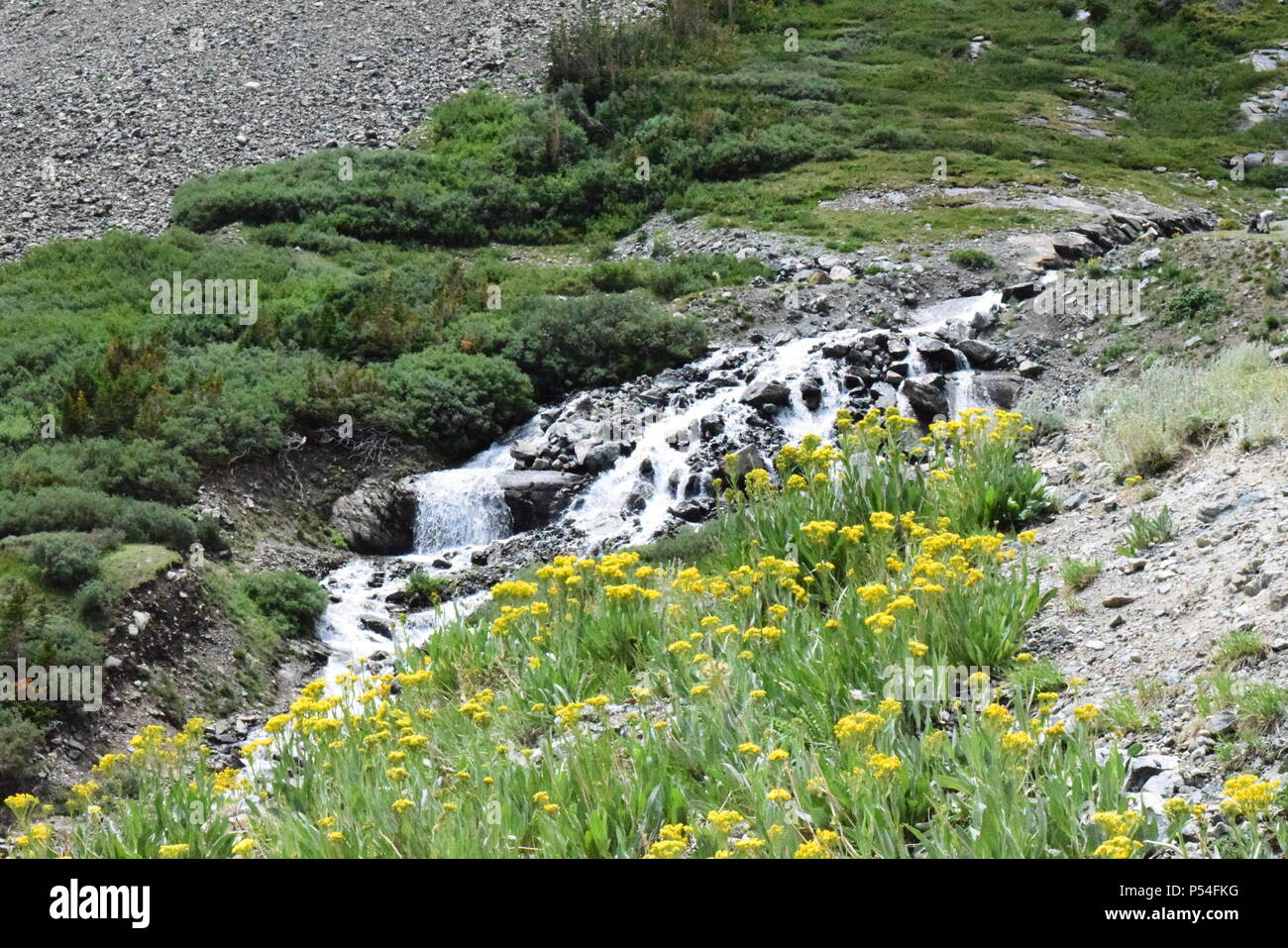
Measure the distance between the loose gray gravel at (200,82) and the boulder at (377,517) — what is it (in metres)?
13.3

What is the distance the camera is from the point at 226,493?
1661cm

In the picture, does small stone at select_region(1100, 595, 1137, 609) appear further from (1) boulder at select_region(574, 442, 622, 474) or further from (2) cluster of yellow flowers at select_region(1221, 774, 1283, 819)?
(1) boulder at select_region(574, 442, 622, 474)

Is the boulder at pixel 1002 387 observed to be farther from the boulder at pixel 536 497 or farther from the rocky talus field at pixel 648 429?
the boulder at pixel 536 497

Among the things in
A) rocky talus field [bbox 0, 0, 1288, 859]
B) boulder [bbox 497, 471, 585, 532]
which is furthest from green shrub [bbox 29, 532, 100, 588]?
boulder [bbox 497, 471, 585, 532]

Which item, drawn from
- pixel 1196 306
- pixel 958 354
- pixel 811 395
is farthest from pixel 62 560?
pixel 1196 306

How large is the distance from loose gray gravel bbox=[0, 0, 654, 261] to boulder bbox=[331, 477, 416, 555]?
43.7 feet

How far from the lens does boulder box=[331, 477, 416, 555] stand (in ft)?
56.6

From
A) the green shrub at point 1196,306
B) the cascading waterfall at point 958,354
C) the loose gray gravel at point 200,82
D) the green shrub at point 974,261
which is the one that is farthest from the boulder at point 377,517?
the loose gray gravel at point 200,82

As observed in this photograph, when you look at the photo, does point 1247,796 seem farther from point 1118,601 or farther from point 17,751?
point 17,751

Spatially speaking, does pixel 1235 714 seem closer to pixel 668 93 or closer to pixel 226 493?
pixel 226 493

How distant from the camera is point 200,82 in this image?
34.8 metres

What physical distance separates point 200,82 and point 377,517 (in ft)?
74.4
